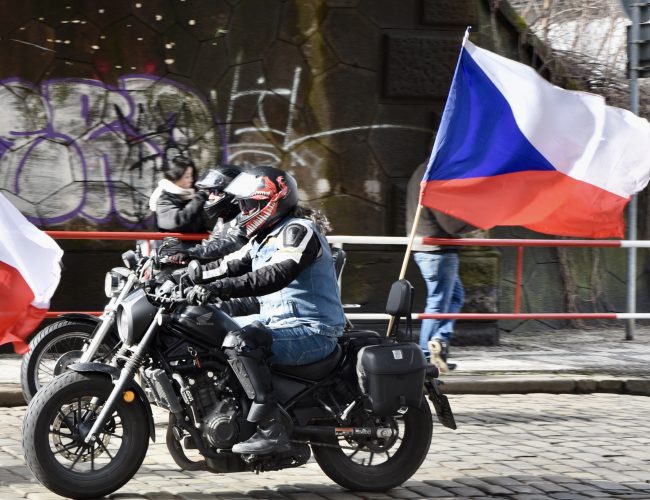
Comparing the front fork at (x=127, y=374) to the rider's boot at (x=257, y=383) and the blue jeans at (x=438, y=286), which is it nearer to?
the rider's boot at (x=257, y=383)

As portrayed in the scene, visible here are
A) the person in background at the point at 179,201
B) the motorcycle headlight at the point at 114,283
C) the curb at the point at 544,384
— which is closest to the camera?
the motorcycle headlight at the point at 114,283

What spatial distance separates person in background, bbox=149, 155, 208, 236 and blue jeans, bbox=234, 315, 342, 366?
10.8 feet

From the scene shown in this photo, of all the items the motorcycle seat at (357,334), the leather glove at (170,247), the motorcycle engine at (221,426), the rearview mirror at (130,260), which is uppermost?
the leather glove at (170,247)

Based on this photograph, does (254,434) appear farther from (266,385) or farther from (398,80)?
(398,80)

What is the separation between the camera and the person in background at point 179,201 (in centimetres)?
921

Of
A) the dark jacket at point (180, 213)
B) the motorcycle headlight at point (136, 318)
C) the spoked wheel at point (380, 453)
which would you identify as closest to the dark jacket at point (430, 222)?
the dark jacket at point (180, 213)

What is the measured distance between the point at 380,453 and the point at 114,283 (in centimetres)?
215

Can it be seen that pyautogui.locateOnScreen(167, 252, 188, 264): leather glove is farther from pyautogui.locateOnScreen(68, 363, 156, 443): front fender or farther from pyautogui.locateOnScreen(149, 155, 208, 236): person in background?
pyautogui.locateOnScreen(68, 363, 156, 443): front fender

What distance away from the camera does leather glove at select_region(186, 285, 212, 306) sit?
571 cm

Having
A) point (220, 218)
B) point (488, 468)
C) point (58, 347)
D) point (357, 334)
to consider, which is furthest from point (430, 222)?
point (357, 334)

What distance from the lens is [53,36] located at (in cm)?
1073

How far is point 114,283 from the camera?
7.57 meters

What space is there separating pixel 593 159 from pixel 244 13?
3963 millimetres

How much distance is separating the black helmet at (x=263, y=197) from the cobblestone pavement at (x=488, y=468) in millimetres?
1252
